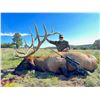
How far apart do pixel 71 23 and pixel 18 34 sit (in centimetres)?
50

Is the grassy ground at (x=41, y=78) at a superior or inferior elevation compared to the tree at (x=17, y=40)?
inferior

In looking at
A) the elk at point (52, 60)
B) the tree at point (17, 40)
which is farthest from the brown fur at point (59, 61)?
the tree at point (17, 40)

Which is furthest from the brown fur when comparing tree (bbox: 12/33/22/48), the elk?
tree (bbox: 12/33/22/48)

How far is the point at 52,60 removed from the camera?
2.08 meters

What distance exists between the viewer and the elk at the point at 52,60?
2031 millimetres

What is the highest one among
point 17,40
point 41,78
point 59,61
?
point 17,40

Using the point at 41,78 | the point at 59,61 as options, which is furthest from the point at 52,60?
the point at 41,78

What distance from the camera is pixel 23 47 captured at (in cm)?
203

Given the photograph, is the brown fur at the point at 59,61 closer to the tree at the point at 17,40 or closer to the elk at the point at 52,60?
the elk at the point at 52,60

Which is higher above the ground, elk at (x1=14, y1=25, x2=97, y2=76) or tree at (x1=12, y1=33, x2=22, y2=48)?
tree at (x1=12, y1=33, x2=22, y2=48)

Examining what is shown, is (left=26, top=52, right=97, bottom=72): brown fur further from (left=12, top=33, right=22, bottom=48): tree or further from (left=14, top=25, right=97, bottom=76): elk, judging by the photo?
(left=12, top=33, right=22, bottom=48): tree

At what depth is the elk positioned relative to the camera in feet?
6.66

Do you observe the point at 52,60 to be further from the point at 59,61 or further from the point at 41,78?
the point at 41,78
